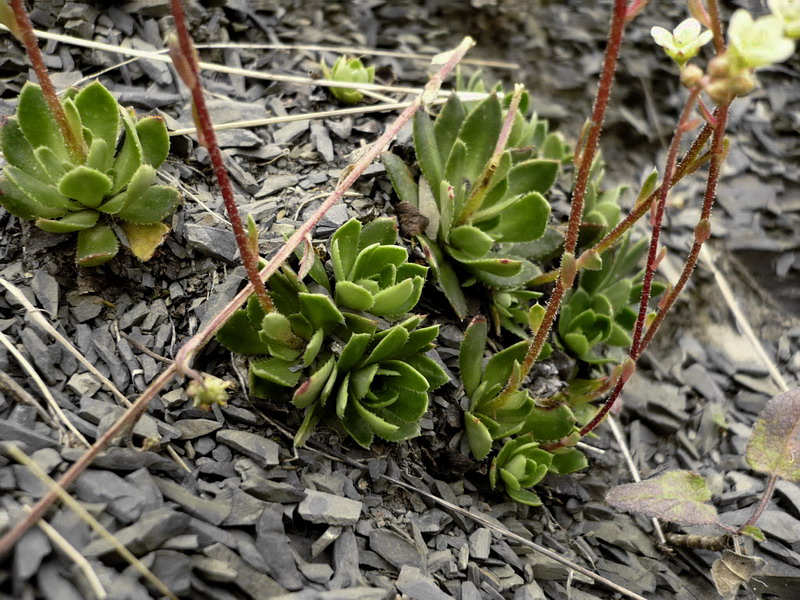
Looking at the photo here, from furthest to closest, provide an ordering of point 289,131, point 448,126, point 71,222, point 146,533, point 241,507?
1. point 289,131
2. point 448,126
3. point 71,222
4. point 241,507
5. point 146,533

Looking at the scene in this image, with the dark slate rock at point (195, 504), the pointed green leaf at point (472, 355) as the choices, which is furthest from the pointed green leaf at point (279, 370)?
the pointed green leaf at point (472, 355)

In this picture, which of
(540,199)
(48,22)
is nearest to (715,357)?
(540,199)

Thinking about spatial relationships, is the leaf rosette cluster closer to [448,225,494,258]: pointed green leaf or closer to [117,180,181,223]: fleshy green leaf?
[117,180,181,223]: fleshy green leaf

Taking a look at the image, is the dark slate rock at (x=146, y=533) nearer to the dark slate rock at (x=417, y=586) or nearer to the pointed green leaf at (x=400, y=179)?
the dark slate rock at (x=417, y=586)

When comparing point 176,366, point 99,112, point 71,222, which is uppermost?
point 99,112

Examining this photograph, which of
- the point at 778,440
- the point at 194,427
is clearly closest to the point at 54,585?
the point at 194,427

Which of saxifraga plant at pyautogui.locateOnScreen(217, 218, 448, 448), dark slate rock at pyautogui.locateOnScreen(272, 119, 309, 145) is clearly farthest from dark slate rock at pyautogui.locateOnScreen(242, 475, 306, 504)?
dark slate rock at pyautogui.locateOnScreen(272, 119, 309, 145)

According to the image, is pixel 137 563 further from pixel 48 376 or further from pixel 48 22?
pixel 48 22

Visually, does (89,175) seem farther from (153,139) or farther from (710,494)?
(710,494)
